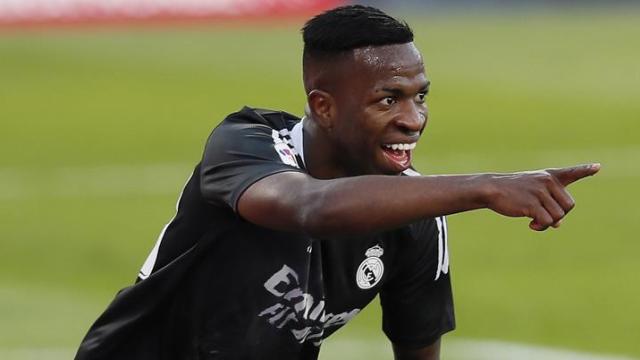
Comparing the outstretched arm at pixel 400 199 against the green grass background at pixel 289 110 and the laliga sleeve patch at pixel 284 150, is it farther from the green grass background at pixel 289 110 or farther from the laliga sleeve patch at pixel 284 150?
the green grass background at pixel 289 110

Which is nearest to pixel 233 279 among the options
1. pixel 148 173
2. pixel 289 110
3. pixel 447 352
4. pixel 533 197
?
pixel 533 197

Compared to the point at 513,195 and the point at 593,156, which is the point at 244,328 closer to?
the point at 513,195

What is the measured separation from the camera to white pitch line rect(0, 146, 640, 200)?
1552 centimetres

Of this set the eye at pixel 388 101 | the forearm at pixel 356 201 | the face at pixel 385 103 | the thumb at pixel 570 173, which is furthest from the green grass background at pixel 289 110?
the thumb at pixel 570 173

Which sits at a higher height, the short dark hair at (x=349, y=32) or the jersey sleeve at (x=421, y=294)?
the short dark hair at (x=349, y=32)

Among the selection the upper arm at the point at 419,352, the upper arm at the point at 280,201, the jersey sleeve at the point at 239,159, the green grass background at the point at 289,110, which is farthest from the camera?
the green grass background at the point at 289,110

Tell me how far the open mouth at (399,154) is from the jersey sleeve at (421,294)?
0.70 metres

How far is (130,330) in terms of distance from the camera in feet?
18.0

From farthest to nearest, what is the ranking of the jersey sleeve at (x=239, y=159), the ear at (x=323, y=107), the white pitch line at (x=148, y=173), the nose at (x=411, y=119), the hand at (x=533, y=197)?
the white pitch line at (x=148, y=173), the ear at (x=323, y=107), the nose at (x=411, y=119), the jersey sleeve at (x=239, y=159), the hand at (x=533, y=197)

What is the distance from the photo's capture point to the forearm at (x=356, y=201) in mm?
4359

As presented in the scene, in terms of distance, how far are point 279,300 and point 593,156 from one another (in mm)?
12222

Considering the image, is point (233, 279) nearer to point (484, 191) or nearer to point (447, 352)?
point (484, 191)

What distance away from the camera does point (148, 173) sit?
16.6 m

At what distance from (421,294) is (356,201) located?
62.9 inches
